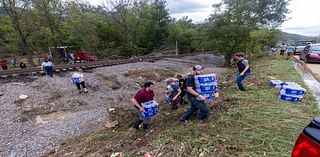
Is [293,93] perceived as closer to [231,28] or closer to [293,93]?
[293,93]

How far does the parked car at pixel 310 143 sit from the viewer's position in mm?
1356

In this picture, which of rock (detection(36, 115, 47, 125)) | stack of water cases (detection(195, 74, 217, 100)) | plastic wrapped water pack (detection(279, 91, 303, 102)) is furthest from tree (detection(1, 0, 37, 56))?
plastic wrapped water pack (detection(279, 91, 303, 102))

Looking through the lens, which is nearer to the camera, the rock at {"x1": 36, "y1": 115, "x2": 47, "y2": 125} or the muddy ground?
the muddy ground

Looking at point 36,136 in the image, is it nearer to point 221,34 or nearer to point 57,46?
point 221,34

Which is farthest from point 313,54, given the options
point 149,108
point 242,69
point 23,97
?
point 23,97

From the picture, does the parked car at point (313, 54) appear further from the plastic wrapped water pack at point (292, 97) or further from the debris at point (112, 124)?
the debris at point (112, 124)

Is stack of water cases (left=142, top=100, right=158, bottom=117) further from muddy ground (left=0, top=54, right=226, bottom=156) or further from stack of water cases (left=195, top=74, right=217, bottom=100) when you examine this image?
muddy ground (left=0, top=54, right=226, bottom=156)

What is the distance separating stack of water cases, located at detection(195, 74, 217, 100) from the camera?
5059 millimetres

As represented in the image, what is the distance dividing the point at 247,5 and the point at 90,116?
22.7 meters

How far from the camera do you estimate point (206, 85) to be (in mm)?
5590

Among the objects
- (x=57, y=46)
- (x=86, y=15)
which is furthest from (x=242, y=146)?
(x=86, y=15)

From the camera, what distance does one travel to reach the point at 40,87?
11883 millimetres

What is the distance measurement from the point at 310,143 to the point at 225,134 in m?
2.80

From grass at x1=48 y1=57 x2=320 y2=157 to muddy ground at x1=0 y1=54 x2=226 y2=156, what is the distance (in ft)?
3.28
